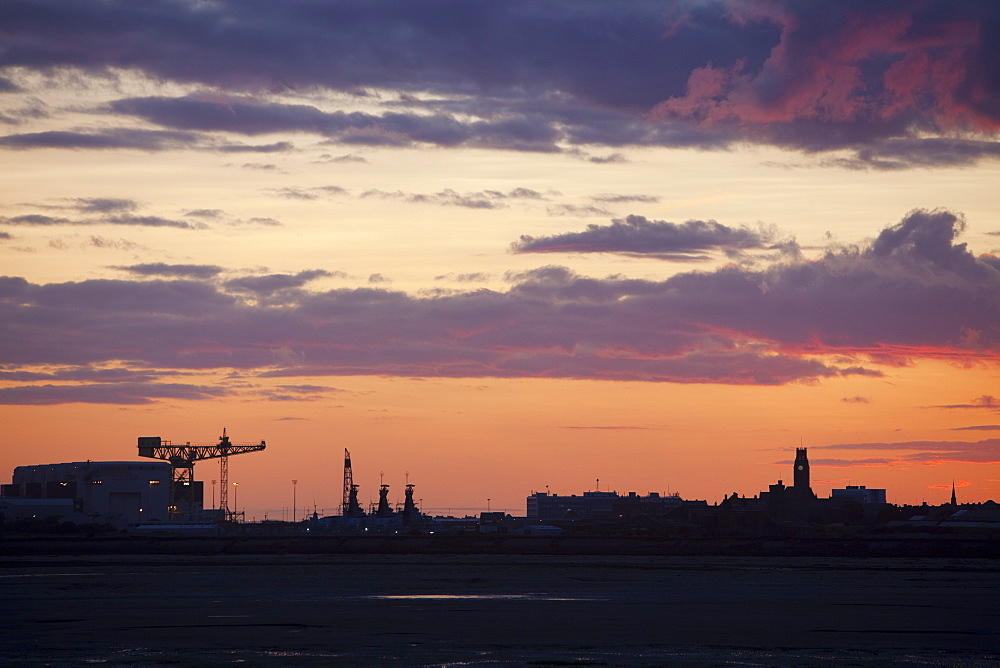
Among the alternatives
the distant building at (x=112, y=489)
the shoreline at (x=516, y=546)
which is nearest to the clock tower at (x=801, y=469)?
the shoreline at (x=516, y=546)

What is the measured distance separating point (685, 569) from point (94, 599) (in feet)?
110

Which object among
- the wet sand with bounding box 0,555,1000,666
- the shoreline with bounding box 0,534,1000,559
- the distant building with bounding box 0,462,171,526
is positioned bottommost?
the shoreline with bounding box 0,534,1000,559

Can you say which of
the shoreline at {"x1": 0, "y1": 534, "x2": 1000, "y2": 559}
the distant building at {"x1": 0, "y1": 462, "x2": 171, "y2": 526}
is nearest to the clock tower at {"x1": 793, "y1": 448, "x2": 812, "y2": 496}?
the shoreline at {"x1": 0, "y1": 534, "x2": 1000, "y2": 559}

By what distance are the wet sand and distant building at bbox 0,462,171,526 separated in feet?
332

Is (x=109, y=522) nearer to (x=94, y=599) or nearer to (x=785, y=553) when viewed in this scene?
(x=785, y=553)

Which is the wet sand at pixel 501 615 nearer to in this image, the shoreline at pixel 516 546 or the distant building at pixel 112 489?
the shoreline at pixel 516 546

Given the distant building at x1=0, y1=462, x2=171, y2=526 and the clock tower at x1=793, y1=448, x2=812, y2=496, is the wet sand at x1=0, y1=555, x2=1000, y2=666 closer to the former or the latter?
the distant building at x1=0, y1=462, x2=171, y2=526

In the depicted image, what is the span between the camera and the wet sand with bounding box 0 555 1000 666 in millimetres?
26906

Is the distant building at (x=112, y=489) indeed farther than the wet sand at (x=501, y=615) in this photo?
Yes

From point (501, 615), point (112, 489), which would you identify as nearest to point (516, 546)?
point (501, 615)

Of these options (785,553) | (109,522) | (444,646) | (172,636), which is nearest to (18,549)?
(109,522)

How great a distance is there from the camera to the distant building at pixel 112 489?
159375 mm

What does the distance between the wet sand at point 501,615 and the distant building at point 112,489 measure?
101187 millimetres

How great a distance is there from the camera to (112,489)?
161 metres
